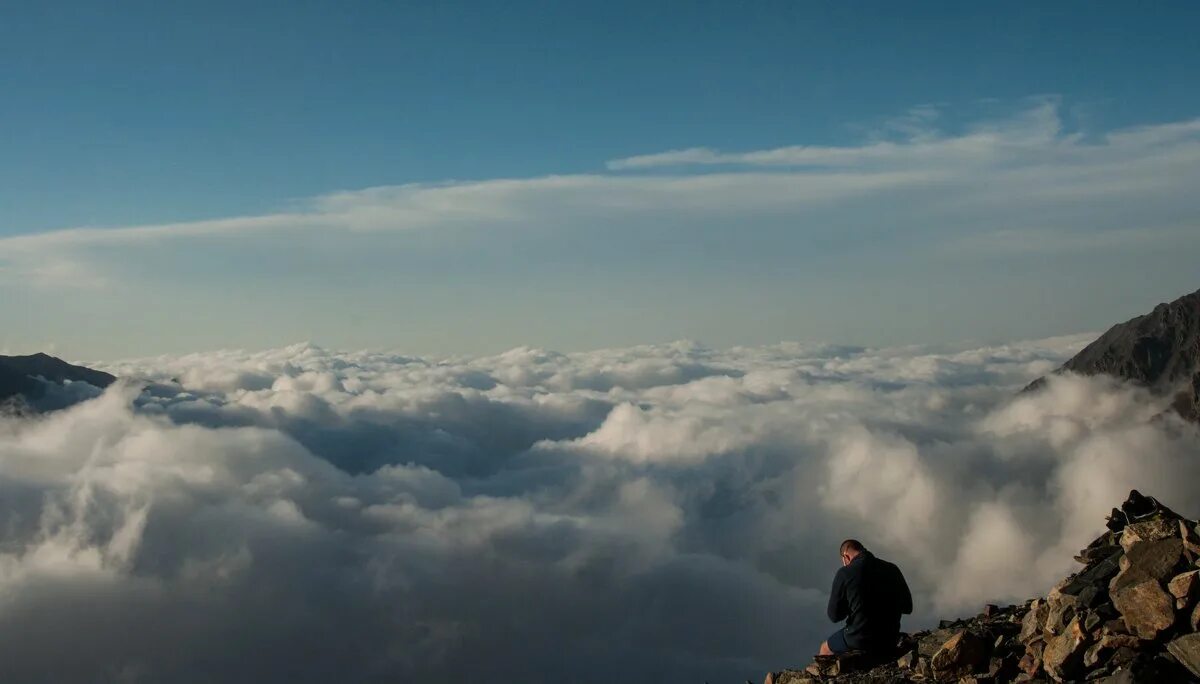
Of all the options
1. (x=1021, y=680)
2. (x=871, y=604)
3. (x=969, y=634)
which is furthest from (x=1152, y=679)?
(x=871, y=604)

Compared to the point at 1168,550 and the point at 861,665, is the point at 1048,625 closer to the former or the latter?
the point at 1168,550

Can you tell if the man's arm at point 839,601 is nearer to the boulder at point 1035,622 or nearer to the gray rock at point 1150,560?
the boulder at point 1035,622

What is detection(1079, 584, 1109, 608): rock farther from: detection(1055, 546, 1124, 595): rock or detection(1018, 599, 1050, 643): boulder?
detection(1018, 599, 1050, 643): boulder

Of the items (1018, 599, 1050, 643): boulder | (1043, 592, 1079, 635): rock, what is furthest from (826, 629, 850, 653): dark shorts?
(1043, 592, 1079, 635): rock

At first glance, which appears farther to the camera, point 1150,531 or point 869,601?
point 869,601

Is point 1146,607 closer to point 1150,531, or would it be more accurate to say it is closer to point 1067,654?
point 1067,654

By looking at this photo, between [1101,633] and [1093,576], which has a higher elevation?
[1093,576]

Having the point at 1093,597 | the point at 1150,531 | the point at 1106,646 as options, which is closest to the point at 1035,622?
the point at 1093,597
